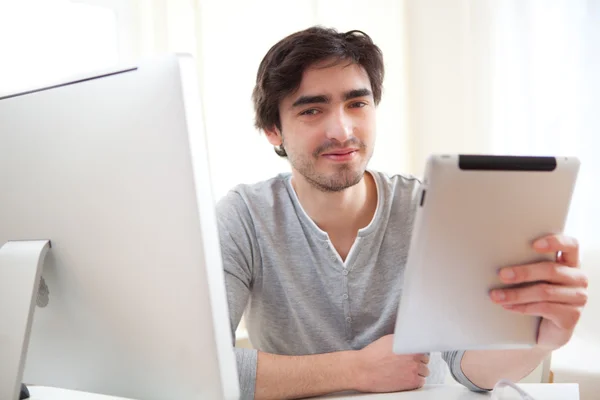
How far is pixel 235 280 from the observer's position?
1.27m

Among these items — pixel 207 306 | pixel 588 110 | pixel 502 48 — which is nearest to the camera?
pixel 207 306

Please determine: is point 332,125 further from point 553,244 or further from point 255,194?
point 553,244

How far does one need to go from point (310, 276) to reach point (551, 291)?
615mm

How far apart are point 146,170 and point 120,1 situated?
1738 millimetres

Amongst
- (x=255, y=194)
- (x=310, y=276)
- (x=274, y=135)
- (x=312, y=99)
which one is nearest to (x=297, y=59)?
(x=312, y=99)

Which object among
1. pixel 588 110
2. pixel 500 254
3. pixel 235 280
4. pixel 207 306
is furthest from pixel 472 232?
pixel 588 110

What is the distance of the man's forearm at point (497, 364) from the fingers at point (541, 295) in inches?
6.9

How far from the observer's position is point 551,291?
832mm

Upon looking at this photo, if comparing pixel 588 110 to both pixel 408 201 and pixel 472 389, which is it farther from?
pixel 472 389

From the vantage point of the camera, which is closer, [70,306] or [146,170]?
[146,170]

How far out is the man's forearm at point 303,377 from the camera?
1.05m

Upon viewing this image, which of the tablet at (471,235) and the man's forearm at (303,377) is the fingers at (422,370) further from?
the tablet at (471,235)

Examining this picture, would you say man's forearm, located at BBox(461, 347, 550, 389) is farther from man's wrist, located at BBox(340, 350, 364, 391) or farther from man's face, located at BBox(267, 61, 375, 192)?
man's face, located at BBox(267, 61, 375, 192)

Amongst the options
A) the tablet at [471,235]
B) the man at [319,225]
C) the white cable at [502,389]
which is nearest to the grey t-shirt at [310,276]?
the man at [319,225]
